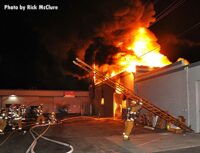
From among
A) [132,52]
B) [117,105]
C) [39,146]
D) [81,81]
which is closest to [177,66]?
[39,146]

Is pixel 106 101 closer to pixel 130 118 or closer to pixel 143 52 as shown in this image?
pixel 143 52

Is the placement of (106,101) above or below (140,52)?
below

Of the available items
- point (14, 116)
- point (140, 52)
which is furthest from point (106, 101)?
point (14, 116)

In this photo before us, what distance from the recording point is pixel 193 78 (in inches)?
620

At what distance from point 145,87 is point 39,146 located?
42.8ft

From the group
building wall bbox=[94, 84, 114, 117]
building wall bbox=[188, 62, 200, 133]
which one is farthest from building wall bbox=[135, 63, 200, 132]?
building wall bbox=[94, 84, 114, 117]

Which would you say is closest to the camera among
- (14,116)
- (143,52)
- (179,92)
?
(179,92)

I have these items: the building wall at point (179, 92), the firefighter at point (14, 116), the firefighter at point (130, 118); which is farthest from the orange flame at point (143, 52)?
the firefighter at point (130, 118)

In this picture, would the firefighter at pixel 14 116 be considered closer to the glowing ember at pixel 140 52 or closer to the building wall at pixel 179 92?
the building wall at pixel 179 92

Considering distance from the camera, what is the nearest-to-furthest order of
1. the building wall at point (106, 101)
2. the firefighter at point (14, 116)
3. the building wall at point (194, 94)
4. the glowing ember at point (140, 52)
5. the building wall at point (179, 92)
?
the building wall at point (194, 94), the building wall at point (179, 92), the firefighter at point (14, 116), the glowing ember at point (140, 52), the building wall at point (106, 101)

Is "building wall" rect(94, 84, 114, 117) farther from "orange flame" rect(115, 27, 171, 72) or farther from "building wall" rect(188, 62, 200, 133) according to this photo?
"building wall" rect(188, 62, 200, 133)

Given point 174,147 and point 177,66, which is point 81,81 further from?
point 174,147

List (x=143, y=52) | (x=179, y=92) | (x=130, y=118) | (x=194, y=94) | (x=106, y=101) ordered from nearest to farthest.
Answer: (x=130, y=118) < (x=194, y=94) < (x=179, y=92) < (x=143, y=52) < (x=106, y=101)

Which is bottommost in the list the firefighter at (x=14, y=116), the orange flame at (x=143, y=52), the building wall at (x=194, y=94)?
the firefighter at (x=14, y=116)
